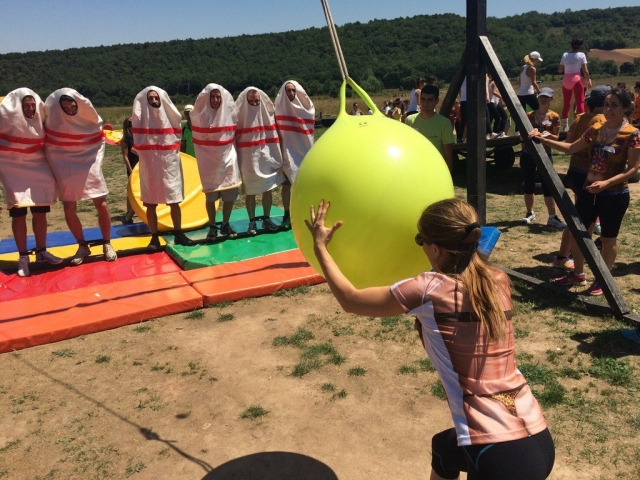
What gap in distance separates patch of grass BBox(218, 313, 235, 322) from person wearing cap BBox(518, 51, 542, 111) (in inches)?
319

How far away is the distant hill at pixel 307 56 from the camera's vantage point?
248ft

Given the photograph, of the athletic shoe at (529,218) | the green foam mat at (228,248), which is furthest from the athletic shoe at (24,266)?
the athletic shoe at (529,218)

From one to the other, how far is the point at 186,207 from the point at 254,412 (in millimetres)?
5043

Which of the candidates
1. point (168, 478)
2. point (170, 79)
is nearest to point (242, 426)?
point (168, 478)

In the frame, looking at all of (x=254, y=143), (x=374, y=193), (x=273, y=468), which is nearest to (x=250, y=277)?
(x=254, y=143)

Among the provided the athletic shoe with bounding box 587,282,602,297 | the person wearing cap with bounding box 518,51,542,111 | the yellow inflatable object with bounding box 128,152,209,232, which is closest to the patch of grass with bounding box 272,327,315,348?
the athletic shoe with bounding box 587,282,602,297

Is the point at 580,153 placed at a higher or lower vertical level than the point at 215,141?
lower

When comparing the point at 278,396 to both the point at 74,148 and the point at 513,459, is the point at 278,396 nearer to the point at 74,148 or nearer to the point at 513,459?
the point at 513,459

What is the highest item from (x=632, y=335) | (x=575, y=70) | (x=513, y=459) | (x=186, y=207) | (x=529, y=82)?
(x=575, y=70)

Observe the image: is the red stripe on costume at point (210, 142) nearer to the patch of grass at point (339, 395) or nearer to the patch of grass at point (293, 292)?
the patch of grass at point (293, 292)

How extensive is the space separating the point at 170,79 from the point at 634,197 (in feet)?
275

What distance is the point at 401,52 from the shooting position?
9338 centimetres

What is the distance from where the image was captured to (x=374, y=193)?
6.77 ft

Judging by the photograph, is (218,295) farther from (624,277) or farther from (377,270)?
(624,277)
